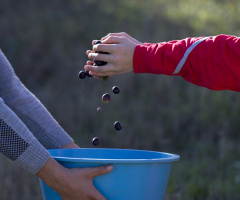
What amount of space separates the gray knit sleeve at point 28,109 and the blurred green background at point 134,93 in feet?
4.28

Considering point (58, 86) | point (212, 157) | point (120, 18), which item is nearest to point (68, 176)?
point (212, 157)

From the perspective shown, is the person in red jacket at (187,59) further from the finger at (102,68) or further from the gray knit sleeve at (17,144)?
the gray knit sleeve at (17,144)

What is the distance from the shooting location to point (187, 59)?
5.98 ft

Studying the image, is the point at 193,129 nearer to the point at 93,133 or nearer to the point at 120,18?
the point at 93,133

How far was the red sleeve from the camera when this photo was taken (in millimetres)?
1794

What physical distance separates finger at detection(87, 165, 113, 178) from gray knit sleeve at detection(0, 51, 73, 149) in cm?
54

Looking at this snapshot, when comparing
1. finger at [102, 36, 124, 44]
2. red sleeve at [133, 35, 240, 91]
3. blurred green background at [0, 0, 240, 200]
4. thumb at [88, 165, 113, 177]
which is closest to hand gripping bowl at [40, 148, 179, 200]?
thumb at [88, 165, 113, 177]

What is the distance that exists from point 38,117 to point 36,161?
48 centimetres

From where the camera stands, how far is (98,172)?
1.76 m

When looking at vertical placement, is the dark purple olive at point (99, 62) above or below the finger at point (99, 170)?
above

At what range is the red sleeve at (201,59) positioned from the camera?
179cm

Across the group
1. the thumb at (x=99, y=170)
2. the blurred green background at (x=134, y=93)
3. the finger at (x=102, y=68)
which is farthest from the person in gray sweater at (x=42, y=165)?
the blurred green background at (x=134, y=93)

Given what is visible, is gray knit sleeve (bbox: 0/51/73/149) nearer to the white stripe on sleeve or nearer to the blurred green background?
the white stripe on sleeve

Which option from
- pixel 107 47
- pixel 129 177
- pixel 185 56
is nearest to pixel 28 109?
pixel 107 47
